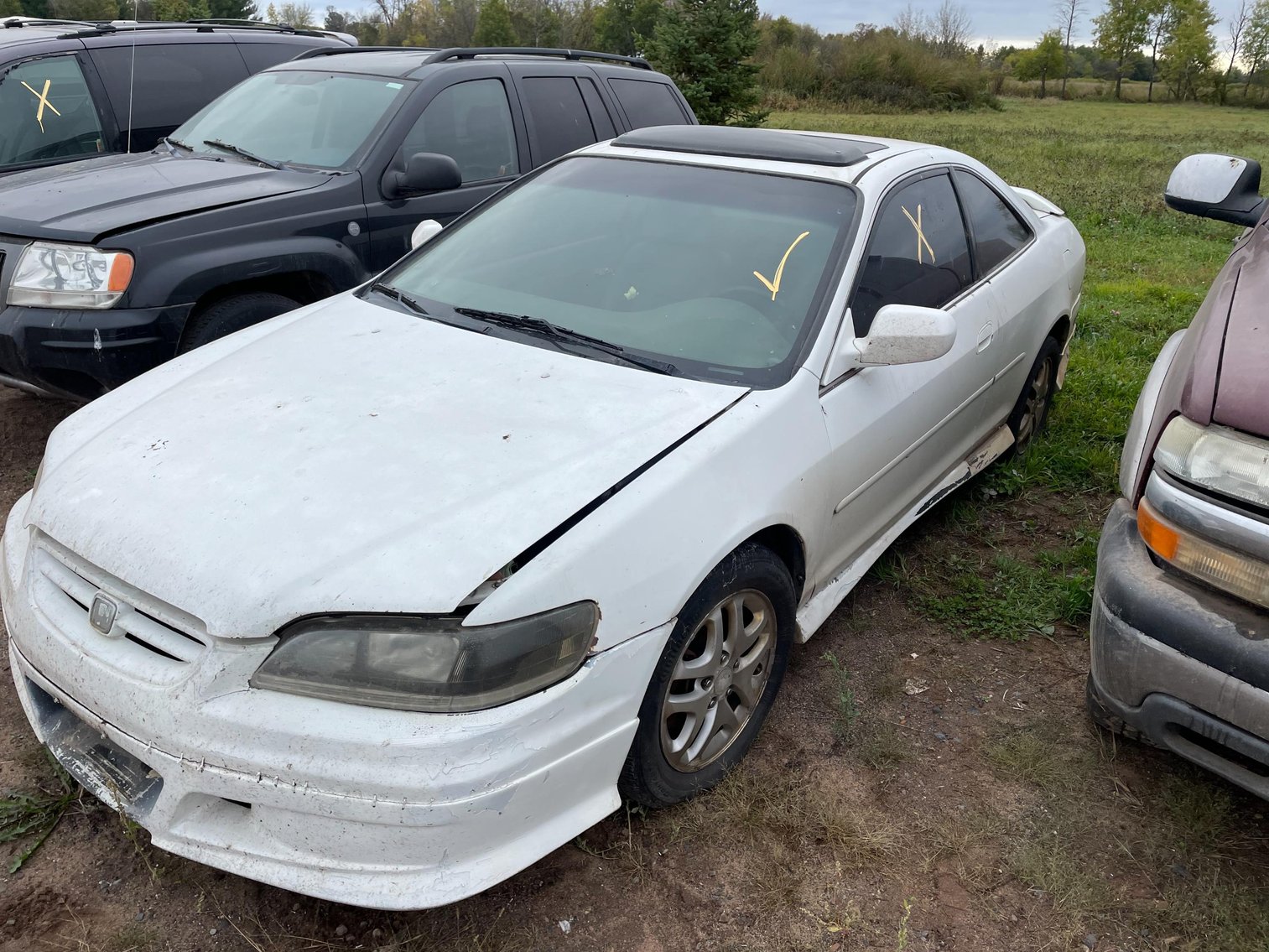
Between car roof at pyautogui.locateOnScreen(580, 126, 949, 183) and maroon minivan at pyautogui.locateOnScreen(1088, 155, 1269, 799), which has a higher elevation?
car roof at pyautogui.locateOnScreen(580, 126, 949, 183)

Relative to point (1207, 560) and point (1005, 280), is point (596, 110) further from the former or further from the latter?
point (1207, 560)

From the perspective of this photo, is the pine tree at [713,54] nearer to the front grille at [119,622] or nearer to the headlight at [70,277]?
the headlight at [70,277]

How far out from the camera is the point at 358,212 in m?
4.50

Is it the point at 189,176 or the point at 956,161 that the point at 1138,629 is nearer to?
the point at 956,161

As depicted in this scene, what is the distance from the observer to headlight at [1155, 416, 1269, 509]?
1.99 meters

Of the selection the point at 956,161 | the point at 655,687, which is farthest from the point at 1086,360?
the point at 655,687

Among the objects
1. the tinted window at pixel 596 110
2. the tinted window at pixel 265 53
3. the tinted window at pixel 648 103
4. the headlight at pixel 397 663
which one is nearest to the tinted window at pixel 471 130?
the tinted window at pixel 596 110

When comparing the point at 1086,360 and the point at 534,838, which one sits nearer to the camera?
the point at 534,838

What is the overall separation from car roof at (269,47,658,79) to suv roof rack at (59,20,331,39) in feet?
3.84

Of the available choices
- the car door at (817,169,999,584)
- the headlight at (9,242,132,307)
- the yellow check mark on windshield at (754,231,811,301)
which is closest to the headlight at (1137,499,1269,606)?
the car door at (817,169,999,584)

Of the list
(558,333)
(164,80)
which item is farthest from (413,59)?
(558,333)

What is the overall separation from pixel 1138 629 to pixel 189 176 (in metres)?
4.31

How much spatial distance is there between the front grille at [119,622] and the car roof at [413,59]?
360 centimetres

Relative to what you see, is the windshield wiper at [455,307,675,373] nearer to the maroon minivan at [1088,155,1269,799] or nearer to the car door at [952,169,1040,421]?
the maroon minivan at [1088,155,1269,799]
